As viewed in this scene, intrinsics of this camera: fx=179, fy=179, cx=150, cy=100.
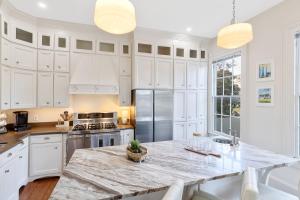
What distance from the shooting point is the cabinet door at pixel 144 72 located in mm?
3840

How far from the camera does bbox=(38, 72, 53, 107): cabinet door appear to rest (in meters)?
3.43

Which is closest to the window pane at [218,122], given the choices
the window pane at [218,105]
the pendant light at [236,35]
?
the window pane at [218,105]

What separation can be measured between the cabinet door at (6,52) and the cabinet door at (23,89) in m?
0.20

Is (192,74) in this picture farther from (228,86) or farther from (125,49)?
(125,49)

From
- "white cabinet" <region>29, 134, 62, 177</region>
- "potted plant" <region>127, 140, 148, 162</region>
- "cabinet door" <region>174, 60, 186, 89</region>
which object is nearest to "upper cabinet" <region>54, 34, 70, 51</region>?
"white cabinet" <region>29, 134, 62, 177</region>

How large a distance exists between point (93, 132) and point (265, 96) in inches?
125

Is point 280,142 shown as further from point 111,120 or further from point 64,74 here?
point 64,74

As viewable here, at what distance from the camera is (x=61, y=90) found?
11.7ft

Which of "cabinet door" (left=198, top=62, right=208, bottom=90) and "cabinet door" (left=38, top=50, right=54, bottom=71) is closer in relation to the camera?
"cabinet door" (left=38, top=50, right=54, bottom=71)

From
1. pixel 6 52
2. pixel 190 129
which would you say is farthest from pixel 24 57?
pixel 190 129

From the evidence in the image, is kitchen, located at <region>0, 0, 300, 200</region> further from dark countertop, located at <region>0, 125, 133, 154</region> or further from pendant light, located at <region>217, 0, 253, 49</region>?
pendant light, located at <region>217, 0, 253, 49</region>

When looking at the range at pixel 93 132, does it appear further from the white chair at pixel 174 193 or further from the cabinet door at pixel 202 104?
the white chair at pixel 174 193

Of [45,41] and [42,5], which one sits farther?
[45,41]

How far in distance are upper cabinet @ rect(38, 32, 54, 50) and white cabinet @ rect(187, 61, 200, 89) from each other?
298 centimetres
